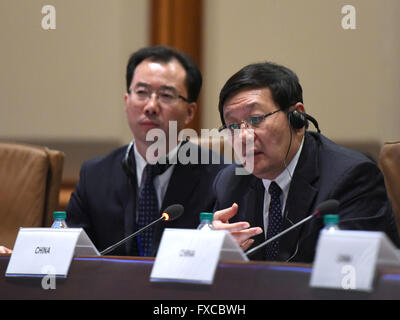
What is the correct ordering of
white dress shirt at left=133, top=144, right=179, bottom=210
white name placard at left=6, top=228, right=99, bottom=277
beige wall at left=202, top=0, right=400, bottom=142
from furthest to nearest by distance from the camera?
beige wall at left=202, top=0, right=400, bottom=142, white dress shirt at left=133, top=144, right=179, bottom=210, white name placard at left=6, top=228, right=99, bottom=277

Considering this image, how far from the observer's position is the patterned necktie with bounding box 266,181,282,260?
66.2 inches

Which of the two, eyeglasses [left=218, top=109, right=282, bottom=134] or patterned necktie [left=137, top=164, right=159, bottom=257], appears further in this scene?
patterned necktie [left=137, top=164, right=159, bottom=257]

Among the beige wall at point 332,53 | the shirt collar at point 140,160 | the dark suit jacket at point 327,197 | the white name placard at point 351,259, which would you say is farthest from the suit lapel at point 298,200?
the beige wall at point 332,53

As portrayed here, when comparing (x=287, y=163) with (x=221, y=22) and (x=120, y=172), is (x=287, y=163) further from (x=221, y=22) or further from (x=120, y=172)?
(x=221, y=22)

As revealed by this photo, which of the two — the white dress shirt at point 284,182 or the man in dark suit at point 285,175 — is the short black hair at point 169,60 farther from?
the white dress shirt at point 284,182

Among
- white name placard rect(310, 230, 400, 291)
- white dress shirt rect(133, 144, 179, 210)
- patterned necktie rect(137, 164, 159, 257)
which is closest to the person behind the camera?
white name placard rect(310, 230, 400, 291)

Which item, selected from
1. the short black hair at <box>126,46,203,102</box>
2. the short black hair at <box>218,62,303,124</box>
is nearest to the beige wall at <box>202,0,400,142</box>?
the short black hair at <box>126,46,203,102</box>

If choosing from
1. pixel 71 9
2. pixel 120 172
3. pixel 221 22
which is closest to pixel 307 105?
pixel 221 22

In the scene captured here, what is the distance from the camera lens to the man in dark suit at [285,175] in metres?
1.60

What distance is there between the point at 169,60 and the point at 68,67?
2.39ft

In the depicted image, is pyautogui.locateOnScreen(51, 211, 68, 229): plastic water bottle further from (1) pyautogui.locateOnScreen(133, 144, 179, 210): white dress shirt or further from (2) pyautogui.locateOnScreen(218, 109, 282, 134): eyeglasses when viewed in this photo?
(1) pyautogui.locateOnScreen(133, 144, 179, 210): white dress shirt

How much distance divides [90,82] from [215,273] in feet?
6.61

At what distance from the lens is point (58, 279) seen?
126 centimetres

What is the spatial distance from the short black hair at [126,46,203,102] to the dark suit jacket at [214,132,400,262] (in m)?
0.77
